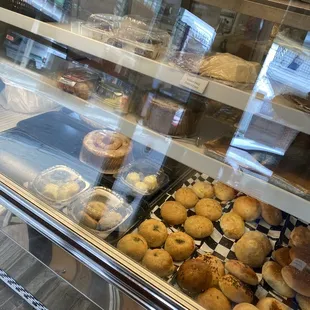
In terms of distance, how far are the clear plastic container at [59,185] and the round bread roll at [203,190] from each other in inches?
18.3

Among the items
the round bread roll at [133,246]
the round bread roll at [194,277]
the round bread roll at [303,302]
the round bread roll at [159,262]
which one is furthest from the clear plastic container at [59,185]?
the round bread roll at [303,302]

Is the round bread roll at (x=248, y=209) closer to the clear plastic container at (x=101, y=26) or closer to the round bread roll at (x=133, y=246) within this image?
the round bread roll at (x=133, y=246)

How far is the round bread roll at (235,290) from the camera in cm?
98

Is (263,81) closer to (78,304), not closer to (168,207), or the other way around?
(168,207)

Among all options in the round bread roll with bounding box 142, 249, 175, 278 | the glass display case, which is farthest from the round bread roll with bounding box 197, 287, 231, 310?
the round bread roll with bounding box 142, 249, 175, 278

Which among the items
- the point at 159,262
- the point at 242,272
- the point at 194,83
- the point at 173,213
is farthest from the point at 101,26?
the point at 242,272

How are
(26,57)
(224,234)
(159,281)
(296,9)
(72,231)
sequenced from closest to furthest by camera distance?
(296,9)
(159,281)
(72,231)
(224,234)
(26,57)

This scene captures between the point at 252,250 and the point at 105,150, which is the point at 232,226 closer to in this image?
the point at 252,250

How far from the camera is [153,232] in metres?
1.17

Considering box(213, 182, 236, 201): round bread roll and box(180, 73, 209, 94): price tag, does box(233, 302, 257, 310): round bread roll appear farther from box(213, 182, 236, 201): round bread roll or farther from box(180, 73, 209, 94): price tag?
box(180, 73, 209, 94): price tag

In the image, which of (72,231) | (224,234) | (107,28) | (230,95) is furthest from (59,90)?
(224,234)

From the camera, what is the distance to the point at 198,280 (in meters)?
1.01

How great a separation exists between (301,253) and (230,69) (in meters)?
0.62

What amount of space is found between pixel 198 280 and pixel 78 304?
1.46 ft
